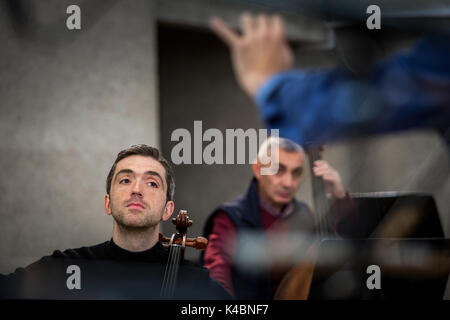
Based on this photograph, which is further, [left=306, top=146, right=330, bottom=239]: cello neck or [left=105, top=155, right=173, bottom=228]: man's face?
[left=306, top=146, right=330, bottom=239]: cello neck

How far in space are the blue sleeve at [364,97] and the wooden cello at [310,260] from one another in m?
0.12

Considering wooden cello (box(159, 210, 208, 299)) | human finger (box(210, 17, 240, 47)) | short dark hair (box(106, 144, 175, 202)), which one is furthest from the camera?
human finger (box(210, 17, 240, 47))

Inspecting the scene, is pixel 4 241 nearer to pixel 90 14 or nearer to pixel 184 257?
pixel 184 257

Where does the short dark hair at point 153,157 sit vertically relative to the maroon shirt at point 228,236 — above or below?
above

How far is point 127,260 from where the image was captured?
58.7 inches

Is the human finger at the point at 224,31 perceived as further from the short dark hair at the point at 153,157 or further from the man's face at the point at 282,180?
the short dark hair at the point at 153,157

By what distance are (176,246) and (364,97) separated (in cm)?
78

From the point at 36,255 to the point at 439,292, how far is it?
3.53ft

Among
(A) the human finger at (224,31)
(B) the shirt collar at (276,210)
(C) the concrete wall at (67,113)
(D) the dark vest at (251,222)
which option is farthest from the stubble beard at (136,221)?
(A) the human finger at (224,31)

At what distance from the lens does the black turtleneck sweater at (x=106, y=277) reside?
1483 millimetres

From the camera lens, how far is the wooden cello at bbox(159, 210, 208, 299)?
1430mm

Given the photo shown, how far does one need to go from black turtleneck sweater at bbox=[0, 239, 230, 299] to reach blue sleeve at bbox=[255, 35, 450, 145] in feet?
1.90

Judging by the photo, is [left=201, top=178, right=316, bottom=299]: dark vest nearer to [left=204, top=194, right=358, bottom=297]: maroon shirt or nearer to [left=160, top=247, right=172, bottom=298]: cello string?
[left=204, top=194, right=358, bottom=297]: maroon shirt

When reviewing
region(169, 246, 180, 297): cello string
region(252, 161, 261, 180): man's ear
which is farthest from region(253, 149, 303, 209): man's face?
region(169, 246, 180, 297): cello string
